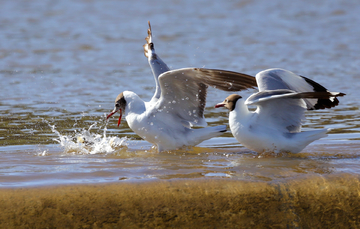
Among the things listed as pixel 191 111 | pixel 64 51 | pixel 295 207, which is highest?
pixel 64 51

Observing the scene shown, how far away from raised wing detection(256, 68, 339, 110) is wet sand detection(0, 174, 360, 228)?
1.78 m

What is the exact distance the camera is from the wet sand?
338cm

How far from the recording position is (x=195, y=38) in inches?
649

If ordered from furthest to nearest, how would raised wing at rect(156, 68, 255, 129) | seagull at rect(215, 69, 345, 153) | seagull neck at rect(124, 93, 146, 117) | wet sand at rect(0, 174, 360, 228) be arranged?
seagull neck at rect(124, 93, 146, 117)
raised wing at rect(156, 68, 255, 129)
seagull at rect(215, 69, 345, 153)
wet sand at rect(0, 174, 360, 228)

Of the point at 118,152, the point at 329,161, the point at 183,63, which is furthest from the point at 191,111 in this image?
the point at 183,63

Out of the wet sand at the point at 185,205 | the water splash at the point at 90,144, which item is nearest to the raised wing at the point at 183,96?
the water splash at the point at 90,144

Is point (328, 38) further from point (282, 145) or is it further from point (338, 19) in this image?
point (282, 145)

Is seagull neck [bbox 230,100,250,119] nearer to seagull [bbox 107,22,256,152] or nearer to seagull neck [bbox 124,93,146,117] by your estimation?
seagull [bbox 107,22,256,152]

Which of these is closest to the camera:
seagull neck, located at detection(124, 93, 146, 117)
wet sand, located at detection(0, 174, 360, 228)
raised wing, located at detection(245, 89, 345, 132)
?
wet sand, located at detection(0, 174, 360, 228)

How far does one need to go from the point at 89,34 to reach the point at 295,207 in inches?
572

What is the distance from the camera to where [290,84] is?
5.50 meters

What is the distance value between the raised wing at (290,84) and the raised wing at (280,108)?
1.01 feet

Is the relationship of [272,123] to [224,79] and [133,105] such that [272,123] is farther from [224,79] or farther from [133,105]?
[133,105]

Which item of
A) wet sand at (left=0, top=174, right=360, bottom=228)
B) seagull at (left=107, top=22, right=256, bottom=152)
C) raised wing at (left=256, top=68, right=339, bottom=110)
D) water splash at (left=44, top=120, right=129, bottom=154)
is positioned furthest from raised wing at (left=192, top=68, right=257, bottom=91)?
wet sand at (left=0, top=174, right=360, bottom=228)
